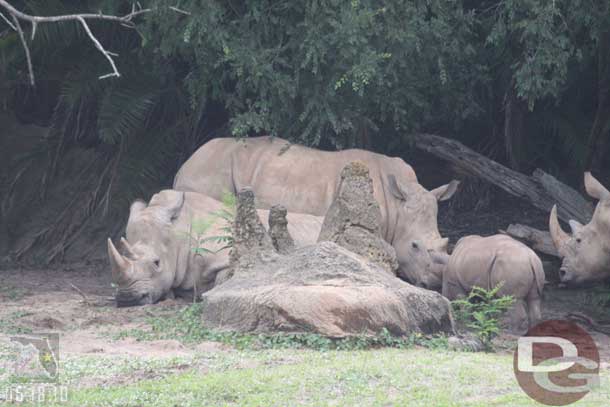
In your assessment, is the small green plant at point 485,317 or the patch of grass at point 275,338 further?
the small green plant at point 485,317

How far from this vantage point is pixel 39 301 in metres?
11.0

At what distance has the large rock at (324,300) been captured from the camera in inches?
323

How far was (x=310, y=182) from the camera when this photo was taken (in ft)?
40.8

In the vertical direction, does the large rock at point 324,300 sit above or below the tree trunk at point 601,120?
below

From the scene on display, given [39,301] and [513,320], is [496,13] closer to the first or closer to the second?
[513,320]

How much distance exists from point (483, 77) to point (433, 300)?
18.1 feet

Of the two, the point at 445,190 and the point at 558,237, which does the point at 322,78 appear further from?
the point at 558,237

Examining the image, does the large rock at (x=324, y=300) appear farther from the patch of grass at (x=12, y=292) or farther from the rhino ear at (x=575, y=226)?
the rhino ear at (x=575, y=226)

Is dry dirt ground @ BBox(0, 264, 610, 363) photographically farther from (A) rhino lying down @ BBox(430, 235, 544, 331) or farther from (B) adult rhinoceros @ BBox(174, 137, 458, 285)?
(B) adult rhinoceros @ BBox(174, 137, 458, 285)

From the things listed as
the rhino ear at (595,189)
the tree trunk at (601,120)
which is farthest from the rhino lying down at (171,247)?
the tree trunk at (601,120)

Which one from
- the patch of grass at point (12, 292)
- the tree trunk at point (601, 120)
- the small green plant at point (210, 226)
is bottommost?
the patch of grass at point (12, 292)

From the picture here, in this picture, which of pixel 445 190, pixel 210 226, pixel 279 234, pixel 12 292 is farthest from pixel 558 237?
pixel 12 292

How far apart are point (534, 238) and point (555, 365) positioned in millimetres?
4754

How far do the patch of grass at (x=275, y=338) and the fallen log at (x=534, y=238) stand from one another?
13.3 feet
